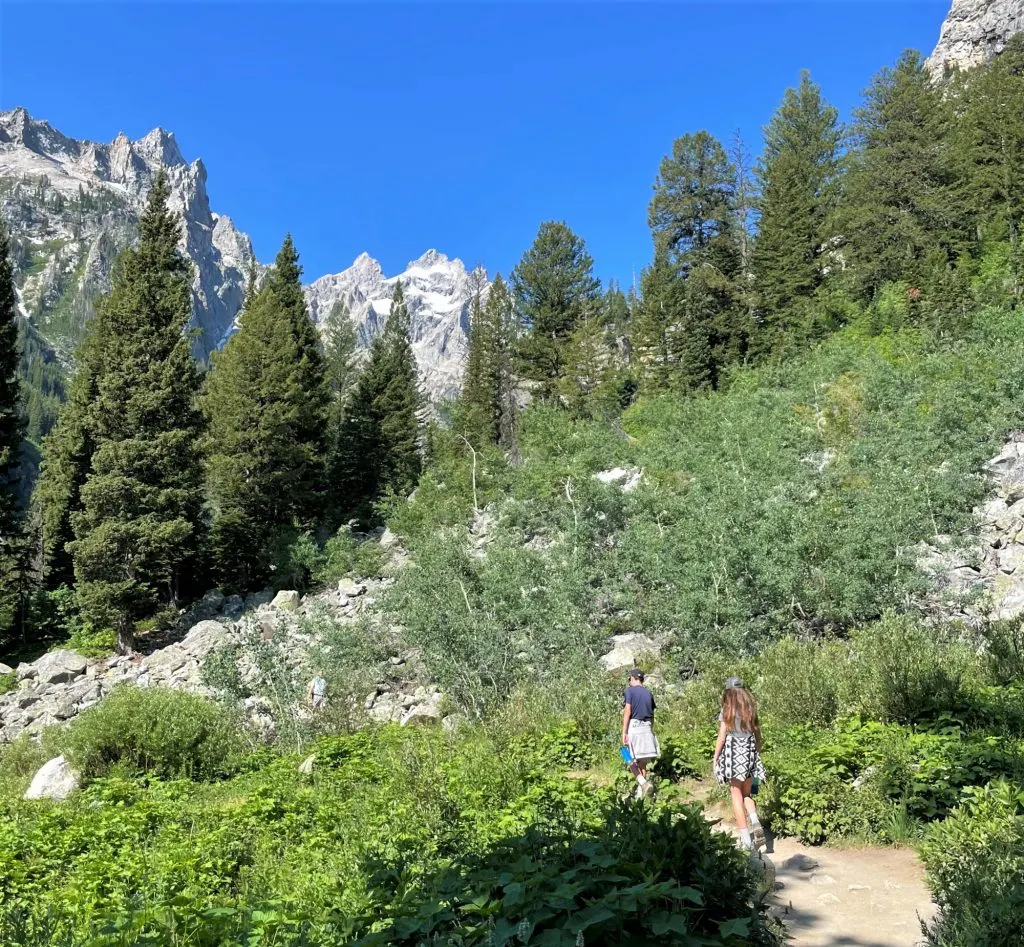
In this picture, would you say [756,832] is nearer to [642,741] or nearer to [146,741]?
[642,741]

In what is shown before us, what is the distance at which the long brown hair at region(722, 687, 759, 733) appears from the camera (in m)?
6.30

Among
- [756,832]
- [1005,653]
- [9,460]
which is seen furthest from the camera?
[9,460]

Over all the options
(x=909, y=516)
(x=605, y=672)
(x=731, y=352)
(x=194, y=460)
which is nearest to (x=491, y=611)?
(x=605, y=672)

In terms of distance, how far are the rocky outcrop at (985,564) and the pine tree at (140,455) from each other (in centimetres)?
2191

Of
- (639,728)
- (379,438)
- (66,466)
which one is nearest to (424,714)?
(639,728)

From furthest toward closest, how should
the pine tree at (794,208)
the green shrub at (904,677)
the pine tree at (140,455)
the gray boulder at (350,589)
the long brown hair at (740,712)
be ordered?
the pine tree at (794,208) < the gray boulder at (350,589) < the pine tree at (140,455) < the green shrub at (904,677) < the long brown hair at (740,712)

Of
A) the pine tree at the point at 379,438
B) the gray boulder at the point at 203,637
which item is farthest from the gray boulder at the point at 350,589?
the pine tree at the point at 379,438

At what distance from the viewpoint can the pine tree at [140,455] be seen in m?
23.7

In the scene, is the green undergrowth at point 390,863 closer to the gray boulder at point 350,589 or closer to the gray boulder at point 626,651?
the gray boulder at point 626,651

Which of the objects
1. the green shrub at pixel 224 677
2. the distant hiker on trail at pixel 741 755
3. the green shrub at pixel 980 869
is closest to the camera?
the green shrub at pixel 980 869

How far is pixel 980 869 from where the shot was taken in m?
3.96

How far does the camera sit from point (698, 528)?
14.8 meters

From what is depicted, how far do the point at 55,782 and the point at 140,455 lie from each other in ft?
51.6

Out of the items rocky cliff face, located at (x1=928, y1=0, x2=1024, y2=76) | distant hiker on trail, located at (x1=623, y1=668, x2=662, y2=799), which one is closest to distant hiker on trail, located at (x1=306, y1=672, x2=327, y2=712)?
distant hiker on trail, located at (x1=623, y1=668, x2=662, y2=799)
